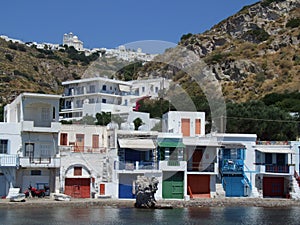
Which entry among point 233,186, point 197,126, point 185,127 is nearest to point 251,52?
point 197,126

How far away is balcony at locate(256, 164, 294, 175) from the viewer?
46.6 metres

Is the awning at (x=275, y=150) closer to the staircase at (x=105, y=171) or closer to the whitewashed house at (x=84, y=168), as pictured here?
the whitewashed house at (x=84, y=168)

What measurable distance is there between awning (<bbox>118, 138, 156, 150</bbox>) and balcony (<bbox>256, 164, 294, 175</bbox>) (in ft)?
31.4

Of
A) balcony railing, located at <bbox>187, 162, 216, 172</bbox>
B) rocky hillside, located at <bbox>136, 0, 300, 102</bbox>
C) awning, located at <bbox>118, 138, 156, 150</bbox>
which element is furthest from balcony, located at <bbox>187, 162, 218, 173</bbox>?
rocky hillside, located at <bbox>136, 0, 300, 102</bbox>

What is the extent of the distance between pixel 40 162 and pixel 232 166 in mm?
16144

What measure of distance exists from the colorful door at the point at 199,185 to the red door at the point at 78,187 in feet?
27.7

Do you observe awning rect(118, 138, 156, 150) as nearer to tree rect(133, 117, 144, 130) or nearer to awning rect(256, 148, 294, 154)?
awning rect(256, 148, 294, 154)

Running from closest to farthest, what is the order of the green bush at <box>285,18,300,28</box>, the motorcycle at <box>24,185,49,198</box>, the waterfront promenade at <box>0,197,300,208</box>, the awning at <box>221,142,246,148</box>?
the waterfront promenade at <box>0,197,300,208</box> → the motorcycle at <box>24,185,49,198</box> → the awning at <box>221,142,246,148</box> → the green bush at <box>285,18,300,28</box>

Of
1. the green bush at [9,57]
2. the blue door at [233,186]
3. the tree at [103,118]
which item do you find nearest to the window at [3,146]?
the blue door at [233,186]

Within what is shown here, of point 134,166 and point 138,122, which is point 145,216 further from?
point 138,122

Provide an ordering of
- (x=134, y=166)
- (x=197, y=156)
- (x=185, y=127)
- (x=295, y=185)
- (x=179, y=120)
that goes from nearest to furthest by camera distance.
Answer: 1. (x=134, y=166)
2. (x=197, y=156)
3. (x=295, y=185)
4. (x=179, y=120)
5. (x=185, y=127)

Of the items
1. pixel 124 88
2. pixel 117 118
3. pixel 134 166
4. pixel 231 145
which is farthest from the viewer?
pixel 124 88

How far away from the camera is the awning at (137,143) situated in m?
43.4

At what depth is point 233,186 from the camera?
4688 centimetres
